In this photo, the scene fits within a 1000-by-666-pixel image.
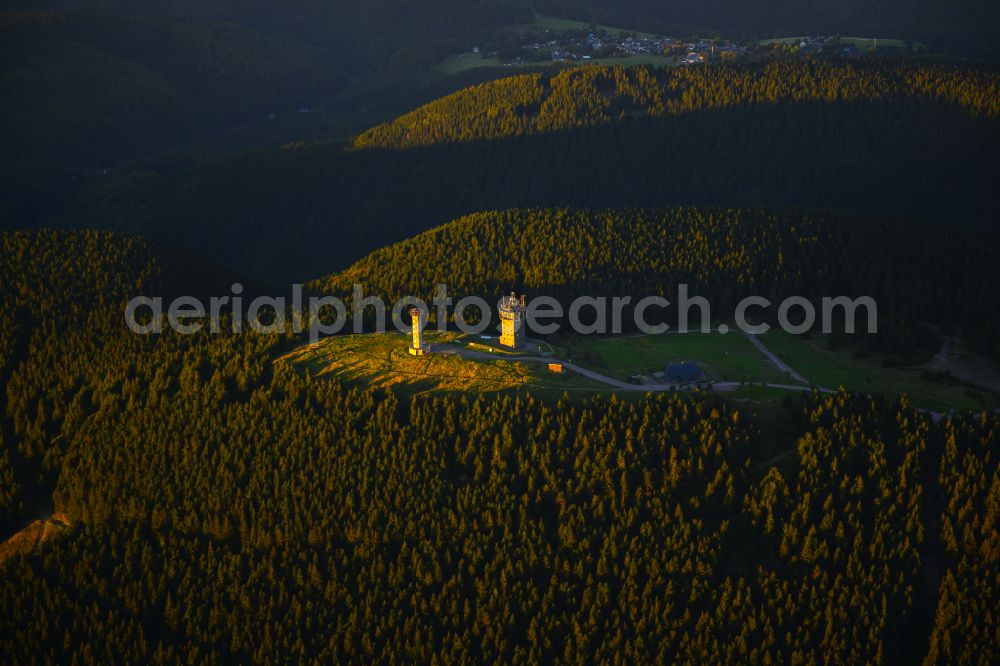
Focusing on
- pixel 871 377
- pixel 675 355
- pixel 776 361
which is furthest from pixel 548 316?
pixel 871 377

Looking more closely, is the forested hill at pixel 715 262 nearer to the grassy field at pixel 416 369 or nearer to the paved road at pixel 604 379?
the grassy field at pixel 416 369

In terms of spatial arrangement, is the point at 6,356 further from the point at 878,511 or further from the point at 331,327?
the point at 878,511

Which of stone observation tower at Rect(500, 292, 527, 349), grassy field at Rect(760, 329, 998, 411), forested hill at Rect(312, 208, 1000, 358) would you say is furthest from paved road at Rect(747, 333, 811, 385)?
stone observation tower at Rect(500, 292, 527, 349)

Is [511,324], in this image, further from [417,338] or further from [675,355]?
[675,355]

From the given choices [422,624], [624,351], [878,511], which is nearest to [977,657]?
[878,511]

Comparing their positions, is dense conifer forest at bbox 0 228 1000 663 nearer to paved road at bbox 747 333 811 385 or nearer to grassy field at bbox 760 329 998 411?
grassy field at bbox 760 329 998 411

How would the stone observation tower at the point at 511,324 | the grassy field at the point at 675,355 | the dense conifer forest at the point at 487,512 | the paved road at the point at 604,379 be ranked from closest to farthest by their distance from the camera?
1. the dense conifer forest at the point at 487,512
2. the paved road at the point at 604,379
3. the grassy field at the point at 675,355
4. the stone observation tower at the point at 511,324

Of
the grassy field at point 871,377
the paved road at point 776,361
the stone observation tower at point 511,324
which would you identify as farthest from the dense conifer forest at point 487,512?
the stone observation tower at point 511,324
